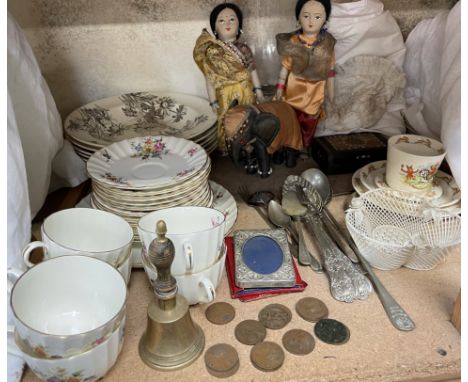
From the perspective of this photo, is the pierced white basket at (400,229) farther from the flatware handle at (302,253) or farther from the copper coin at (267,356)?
the copper coin at (267,356)

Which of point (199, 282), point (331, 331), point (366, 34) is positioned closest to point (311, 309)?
point (331, 331)

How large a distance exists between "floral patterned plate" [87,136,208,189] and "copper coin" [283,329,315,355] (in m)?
0.26

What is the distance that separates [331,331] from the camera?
0.54 metres

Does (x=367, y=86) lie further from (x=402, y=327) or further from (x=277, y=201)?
(x=402, y=327)

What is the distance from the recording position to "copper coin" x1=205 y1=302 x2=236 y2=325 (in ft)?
1.84

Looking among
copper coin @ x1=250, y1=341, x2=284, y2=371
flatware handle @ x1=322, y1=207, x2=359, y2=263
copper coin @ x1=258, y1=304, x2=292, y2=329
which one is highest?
flatware handle @ x1=322, y1=207, x2=359, y2=263

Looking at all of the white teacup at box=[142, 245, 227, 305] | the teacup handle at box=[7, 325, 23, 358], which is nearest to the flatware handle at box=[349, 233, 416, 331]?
the white teacup at box=[142, 245, 227, 305]

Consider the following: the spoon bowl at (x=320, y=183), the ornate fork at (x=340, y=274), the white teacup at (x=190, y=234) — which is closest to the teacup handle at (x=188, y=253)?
the white teacup at (x=190, y=234)

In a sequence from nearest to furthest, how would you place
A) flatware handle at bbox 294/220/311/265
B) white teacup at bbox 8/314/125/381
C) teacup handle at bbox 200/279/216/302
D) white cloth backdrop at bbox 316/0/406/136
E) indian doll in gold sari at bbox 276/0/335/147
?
white teacup at bbox 8/314/125/381 → teacup handle at bbox 200/279/216/302 → flatware handle at bbox 294/220/311/265 → indian doll in gold sari at bbox 276/0/335/147 → white cloth backdrop at bbox 316/0/406/136

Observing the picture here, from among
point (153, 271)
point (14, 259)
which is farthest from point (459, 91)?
point (14, 259)

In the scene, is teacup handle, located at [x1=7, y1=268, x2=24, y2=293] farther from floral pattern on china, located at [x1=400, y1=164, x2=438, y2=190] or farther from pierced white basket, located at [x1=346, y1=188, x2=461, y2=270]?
floral pattern on china, located at [x1=400, y1=164, x2=438, y2=190]

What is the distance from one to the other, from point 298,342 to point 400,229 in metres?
0.24

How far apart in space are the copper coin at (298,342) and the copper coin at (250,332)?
0.09ft

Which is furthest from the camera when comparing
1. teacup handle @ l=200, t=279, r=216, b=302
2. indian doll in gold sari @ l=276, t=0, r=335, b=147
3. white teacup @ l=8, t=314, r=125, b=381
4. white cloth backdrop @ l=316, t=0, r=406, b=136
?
white cloth backdrop @ l=316, t=0, r=406, b=136
